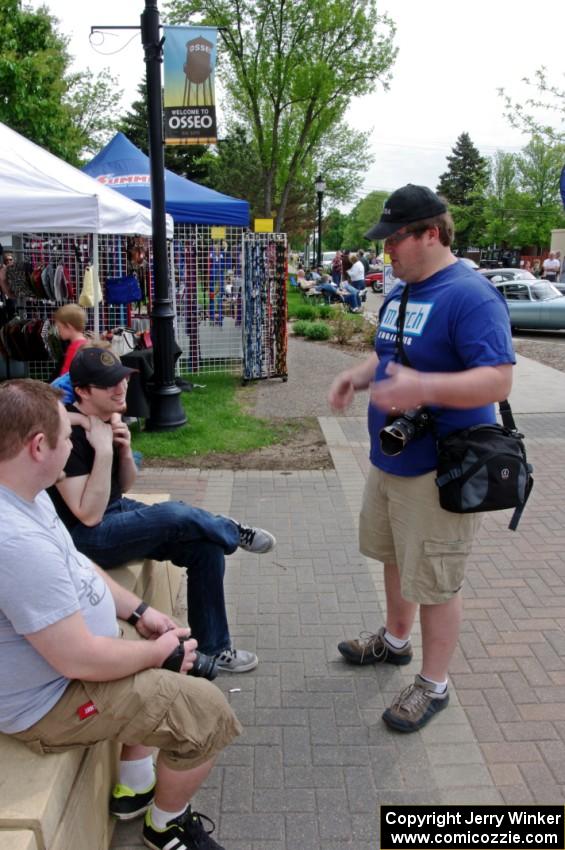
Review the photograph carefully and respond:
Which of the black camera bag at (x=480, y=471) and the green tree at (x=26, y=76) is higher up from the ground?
the green tree at (x=26, y=76)

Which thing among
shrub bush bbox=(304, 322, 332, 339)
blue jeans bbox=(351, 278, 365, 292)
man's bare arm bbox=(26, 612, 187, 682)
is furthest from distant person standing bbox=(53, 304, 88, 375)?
blue jeans bbox=(351, 278, 365, 292)

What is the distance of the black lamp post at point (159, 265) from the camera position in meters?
7.12

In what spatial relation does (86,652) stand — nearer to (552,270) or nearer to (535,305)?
(535,305)

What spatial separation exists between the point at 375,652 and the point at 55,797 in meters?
1.86

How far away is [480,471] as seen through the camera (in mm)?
2498

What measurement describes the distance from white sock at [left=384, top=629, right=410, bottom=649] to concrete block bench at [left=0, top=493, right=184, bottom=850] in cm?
138

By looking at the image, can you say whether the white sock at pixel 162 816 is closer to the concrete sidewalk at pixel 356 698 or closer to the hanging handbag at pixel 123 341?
the concrete sidewalk at pixel 356 698

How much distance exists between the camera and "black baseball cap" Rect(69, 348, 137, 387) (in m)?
2.99

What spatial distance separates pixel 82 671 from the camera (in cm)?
187

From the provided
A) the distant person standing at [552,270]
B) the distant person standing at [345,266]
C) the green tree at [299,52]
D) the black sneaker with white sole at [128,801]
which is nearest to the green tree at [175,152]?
the green tree at [299,52]

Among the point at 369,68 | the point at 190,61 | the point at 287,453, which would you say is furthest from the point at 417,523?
the point at 369,68

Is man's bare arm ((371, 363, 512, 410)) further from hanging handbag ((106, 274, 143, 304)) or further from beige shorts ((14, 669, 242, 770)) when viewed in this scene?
hanging handbag ((106, 274, 143, 304))

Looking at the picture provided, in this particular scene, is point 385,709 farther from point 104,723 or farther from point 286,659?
point 104,723

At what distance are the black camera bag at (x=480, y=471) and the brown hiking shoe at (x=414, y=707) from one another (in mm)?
859
